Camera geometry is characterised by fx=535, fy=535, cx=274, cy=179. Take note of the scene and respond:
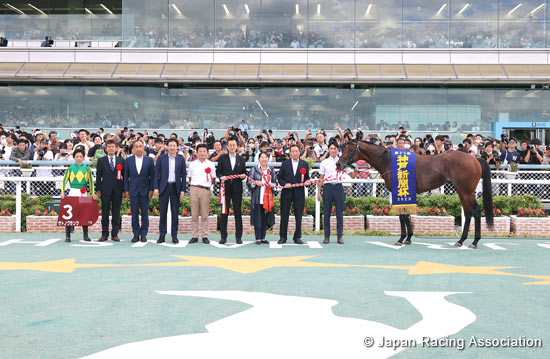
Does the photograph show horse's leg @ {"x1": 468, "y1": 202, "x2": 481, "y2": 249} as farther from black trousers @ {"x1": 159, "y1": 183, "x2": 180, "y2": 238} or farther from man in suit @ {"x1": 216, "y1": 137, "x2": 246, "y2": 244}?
black trousers @ {"x1": 159, "y1": 183, "x2": 180, "y2": 238}

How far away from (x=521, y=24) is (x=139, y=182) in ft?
73.9

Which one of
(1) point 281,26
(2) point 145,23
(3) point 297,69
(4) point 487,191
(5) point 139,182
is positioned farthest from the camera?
(2) point 145,23

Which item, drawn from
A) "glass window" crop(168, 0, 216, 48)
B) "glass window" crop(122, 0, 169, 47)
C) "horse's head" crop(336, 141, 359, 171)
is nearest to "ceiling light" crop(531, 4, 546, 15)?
"glass window" crop(168, 0, 216, 48)

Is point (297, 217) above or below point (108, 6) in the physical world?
below

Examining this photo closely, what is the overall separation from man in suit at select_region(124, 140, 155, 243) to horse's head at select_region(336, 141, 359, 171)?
363cm

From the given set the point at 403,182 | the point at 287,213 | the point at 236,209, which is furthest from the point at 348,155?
the point at 236,209

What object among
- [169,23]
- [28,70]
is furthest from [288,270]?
[28,70]

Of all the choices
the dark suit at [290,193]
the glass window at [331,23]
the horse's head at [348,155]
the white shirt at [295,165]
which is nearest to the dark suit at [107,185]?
the dark suit at [290,193]

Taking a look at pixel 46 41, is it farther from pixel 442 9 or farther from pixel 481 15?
pixel 481 15

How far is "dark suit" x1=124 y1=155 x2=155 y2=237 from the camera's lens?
1039cm

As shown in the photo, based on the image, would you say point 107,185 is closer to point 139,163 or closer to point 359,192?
point 139,163

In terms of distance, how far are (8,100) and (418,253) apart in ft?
79.0

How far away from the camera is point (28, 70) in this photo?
2614 centimetres

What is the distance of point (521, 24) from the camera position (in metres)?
25.9
